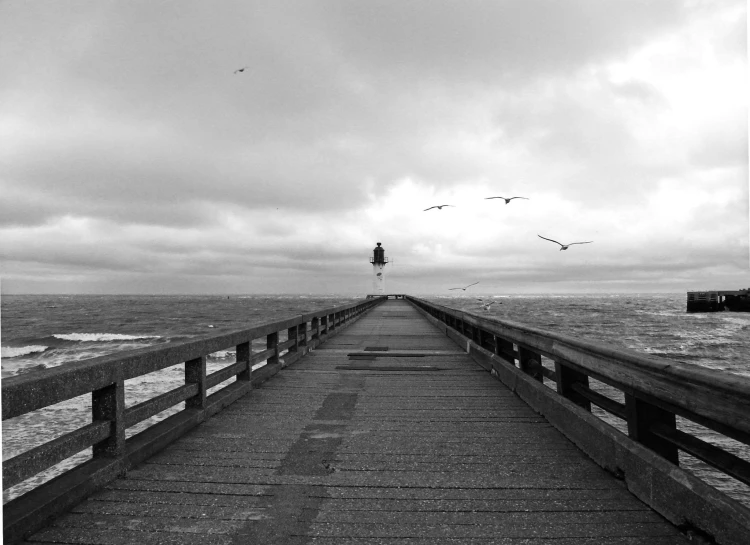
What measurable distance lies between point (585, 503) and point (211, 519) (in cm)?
254

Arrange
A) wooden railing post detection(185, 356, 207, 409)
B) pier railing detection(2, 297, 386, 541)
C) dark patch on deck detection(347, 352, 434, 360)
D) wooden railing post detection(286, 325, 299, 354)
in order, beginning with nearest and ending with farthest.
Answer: pier railing detection(2, 297, 386, 541) < wooden railing post detection(185, 356, 207, 409) < wooden railing post detection(286, 325, 299, 354) < dark patch on deck detection(347, 352, 434, 360)

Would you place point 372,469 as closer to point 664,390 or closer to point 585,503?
point 585,503

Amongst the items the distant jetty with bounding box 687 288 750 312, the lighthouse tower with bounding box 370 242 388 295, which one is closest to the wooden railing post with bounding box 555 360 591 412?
the lighthouse tower with bounding box 370 242 388 295

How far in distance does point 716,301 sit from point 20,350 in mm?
87932

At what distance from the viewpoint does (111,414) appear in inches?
150

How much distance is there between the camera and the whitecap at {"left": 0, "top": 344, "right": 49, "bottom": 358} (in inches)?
1058

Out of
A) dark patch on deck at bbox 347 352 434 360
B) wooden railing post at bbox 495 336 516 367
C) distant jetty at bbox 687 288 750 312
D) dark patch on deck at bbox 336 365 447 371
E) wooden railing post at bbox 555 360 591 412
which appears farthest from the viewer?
distant jetty at bbox 687 288 750 312

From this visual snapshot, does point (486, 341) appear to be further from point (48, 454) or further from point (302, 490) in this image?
point (48, 454)

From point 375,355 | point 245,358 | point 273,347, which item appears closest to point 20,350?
point 375,355

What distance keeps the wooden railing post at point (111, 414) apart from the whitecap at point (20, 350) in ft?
91.5

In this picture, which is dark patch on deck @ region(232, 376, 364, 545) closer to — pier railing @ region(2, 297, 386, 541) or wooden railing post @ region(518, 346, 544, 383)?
pier railing @ region(2, 297, 386, 541)

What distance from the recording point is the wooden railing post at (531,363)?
6633 mm

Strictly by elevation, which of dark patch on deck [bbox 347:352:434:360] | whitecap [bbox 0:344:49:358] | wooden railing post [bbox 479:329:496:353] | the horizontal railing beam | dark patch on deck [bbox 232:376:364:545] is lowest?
whitecap [bbox 0:344:49:358]

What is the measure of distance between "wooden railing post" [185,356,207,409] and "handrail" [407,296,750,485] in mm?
3778
